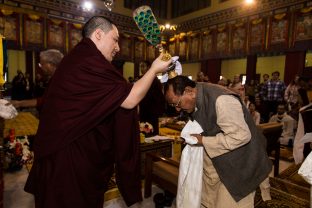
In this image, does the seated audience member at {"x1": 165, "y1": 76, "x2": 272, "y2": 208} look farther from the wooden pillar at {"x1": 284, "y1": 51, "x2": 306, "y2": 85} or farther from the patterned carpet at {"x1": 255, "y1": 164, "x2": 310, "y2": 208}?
the wooden pillar at {"x1": 284, "y1": 51, "x2": 306, "y2": 85}

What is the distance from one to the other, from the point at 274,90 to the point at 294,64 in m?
2.24

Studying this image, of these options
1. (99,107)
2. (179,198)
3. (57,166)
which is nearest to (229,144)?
(179,198)

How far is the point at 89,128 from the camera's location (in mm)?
1231

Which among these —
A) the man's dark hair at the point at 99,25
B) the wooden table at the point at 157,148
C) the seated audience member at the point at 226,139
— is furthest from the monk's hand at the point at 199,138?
the wooden table at the point at 157,148

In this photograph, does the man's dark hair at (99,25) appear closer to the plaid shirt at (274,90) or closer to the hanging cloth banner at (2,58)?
the hanging cloth banner at (2,58)

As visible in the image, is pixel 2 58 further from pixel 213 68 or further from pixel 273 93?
pixel 213 68

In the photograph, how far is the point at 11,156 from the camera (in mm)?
3607

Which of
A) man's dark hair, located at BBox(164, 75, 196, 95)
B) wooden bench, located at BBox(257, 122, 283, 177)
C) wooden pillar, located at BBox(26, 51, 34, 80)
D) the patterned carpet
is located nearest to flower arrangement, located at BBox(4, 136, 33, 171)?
man's dark hair, located at BBox(164, 75, 196, 95)

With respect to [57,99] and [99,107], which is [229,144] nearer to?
[99,107]

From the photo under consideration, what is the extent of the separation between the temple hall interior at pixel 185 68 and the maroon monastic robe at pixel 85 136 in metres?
0.46

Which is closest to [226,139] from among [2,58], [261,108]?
[2,58]

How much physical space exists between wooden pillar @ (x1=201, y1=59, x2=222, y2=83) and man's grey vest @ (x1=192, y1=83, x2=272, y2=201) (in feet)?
35.1

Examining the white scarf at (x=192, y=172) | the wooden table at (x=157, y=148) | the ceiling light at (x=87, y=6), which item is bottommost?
the wooden table at (x=157, y=148)

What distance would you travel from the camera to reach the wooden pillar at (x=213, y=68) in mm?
11863
